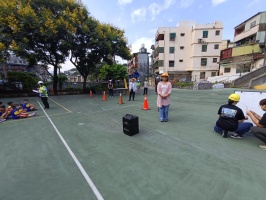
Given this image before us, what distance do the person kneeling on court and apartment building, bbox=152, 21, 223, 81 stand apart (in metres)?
29.5

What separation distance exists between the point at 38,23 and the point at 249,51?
29.2 metres

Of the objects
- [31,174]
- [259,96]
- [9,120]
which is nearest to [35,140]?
[31,174]

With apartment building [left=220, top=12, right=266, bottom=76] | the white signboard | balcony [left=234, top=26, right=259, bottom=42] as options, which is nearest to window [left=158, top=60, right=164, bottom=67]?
apartment building [left=220, top=12, right=266, bottom=76]

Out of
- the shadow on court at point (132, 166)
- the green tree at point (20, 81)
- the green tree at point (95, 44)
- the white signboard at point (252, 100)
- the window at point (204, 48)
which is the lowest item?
the shadow on court at point (132, 166)

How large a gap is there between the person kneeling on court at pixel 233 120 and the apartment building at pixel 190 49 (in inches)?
1161

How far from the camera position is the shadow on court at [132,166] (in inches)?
84.7

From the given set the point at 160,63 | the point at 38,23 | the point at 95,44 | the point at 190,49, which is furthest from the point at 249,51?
→ the point at 38,23

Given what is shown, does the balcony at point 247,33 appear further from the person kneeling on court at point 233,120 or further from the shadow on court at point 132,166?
the shadow on court at point 132,166

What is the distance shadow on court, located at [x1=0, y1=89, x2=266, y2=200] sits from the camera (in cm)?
215

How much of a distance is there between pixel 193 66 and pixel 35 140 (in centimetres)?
3443

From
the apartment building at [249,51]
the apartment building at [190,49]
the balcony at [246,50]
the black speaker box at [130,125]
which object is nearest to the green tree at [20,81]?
the black speaker box at [130,125]

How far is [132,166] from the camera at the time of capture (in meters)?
2.81

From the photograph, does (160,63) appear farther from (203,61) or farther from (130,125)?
(130,125)

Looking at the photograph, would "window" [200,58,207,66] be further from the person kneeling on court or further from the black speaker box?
the black speaker box
